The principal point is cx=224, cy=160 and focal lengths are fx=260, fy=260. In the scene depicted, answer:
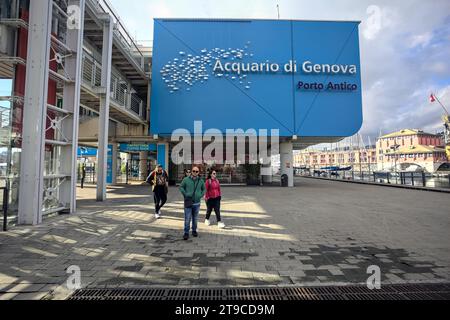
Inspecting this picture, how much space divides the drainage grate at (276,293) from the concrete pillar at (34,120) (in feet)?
16.6

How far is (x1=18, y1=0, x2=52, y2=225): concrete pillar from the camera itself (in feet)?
23.5

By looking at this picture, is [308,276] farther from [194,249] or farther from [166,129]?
[166,129]

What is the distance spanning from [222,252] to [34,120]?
633 cm

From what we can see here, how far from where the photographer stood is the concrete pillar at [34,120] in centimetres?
716

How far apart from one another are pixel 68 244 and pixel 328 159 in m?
134

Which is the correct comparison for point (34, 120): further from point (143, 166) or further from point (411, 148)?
point (411, 148)

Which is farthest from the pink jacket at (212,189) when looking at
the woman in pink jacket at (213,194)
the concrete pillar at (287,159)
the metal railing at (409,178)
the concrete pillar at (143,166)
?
the concrete pillar at (143,166)

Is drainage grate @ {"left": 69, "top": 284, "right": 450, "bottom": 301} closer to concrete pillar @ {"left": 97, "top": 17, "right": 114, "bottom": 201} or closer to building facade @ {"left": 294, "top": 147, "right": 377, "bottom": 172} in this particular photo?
concrete pillar @ {"left": 97, "top": 17, "right": 114, "bottom": 201}

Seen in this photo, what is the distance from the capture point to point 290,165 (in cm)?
2266

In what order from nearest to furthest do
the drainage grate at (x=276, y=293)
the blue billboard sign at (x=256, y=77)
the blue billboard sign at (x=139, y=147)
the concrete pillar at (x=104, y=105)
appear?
the drainage grate at (x=276, y=293) → the concrete pillar at (x=104, y=105) → the blue billboard sign at (x=256, y=77) → the blue billboard sign at (x=139, y=147)

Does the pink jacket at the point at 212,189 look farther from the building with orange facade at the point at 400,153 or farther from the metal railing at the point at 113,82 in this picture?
the building with orange facade at the point at 400,153

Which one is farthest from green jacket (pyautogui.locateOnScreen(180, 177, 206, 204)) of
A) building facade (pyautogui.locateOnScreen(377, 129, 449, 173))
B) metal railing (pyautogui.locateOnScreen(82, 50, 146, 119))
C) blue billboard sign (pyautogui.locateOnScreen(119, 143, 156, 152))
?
building facade (pyautogui.locateOnScreen(377, 129, 449, 173))

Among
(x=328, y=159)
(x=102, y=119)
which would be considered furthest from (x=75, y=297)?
(x=328, y=159)

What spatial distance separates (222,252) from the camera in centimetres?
515
